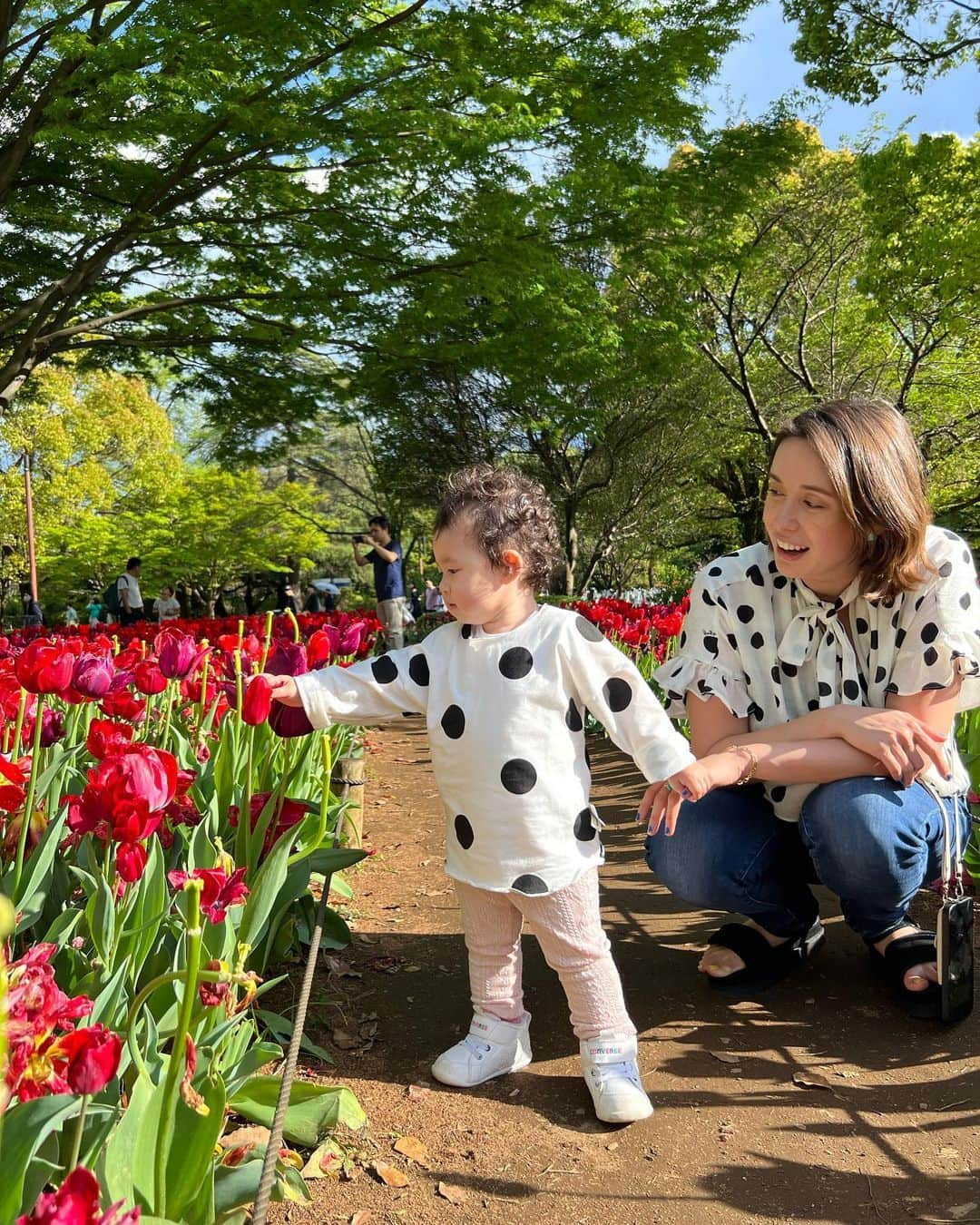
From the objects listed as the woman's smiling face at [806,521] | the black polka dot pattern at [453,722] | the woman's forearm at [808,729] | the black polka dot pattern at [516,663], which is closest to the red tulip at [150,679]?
the black polka dot pattern at [453,722]

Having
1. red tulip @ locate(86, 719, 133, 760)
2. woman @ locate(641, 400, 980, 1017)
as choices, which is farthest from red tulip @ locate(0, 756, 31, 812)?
woman @ locate(641, 400, 980, 1017)

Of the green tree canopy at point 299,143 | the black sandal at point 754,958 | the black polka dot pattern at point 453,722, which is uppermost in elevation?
the green tree canopy at point 299,143

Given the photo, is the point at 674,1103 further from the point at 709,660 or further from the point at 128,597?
the point at 128,597

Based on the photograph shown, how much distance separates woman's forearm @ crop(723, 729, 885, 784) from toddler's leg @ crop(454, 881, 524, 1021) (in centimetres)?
61

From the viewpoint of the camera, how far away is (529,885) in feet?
6.68

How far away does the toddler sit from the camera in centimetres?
204

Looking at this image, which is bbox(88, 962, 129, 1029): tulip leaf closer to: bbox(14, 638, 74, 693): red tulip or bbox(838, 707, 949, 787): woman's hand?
bbox(14, 638, 74, 693): red tulip

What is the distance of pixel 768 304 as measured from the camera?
56.2 feet

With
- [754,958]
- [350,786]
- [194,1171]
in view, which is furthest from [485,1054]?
[350,786]

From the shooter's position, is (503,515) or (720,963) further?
(720,963)

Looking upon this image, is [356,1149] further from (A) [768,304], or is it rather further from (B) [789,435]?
(A) [768,304]

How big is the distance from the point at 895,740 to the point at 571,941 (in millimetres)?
784

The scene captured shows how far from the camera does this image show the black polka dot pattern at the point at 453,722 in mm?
2129

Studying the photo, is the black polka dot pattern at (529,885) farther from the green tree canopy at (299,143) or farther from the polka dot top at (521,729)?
the green tree canopy at (299,143)
